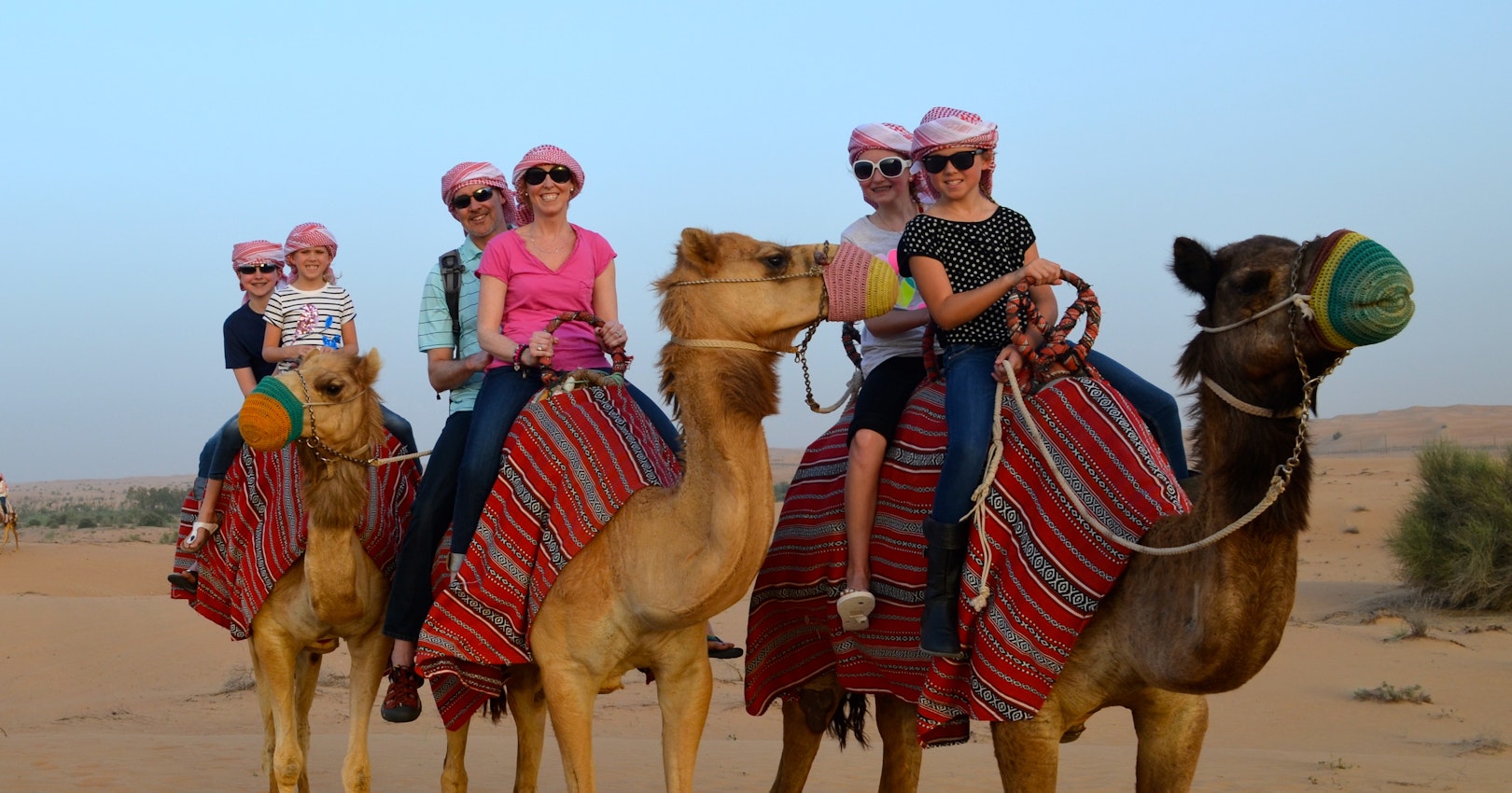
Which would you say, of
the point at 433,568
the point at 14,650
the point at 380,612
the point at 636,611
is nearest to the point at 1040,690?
the point at 636,611

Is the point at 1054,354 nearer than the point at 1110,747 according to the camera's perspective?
Yes

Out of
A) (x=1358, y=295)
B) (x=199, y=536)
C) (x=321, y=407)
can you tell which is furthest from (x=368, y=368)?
(x=1358, y=295)

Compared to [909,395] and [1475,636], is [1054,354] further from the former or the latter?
[1475,636]

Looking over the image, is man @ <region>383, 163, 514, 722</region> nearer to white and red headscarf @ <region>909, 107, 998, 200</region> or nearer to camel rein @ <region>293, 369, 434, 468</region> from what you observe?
camel rein @ <region>293, 369, 434, 468</region>

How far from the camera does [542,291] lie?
5852 millimetres

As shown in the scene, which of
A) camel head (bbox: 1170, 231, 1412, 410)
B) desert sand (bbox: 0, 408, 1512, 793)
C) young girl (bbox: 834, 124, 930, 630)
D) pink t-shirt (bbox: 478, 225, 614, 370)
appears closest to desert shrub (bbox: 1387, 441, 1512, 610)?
desert sand (bbox: 0, 408, 1512, 793)

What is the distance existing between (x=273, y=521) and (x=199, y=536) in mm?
1107

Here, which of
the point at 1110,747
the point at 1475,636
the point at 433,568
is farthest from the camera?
the point at 1475,636

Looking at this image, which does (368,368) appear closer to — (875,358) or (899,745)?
(875,358)

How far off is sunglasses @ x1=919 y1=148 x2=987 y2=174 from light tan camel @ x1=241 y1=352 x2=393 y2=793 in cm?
274

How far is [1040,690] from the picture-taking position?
4.42m

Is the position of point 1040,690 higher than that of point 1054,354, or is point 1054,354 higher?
point 1054,354

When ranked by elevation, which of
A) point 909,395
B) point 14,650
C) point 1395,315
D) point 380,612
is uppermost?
point 1395,315

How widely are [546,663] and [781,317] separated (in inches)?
60.8
